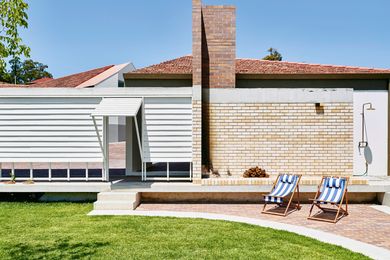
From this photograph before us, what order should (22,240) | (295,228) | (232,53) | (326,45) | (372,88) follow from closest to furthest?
1. (22,240)
2. (295,228)
3. (232,53)
4. (372,88)
5. (326,45)

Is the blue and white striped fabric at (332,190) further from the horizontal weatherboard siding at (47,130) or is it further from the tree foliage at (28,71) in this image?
the tree foliage at (28,71)

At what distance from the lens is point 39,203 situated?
14.2 m

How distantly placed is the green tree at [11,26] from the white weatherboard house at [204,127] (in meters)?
5.03

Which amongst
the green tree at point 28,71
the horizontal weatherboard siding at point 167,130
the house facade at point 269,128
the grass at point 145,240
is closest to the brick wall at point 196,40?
the house facade at point 269,128

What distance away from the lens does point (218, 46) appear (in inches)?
685

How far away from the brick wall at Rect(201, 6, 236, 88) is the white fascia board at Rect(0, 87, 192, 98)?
294 centimetres

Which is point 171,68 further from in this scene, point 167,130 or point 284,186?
point 284,186

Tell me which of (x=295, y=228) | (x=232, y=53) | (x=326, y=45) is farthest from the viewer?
(x=326, y=45)

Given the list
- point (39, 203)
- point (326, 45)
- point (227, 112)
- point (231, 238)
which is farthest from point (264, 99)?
point (326, 45)

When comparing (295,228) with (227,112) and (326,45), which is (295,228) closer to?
(227,112)

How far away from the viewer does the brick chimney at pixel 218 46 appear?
17.3m

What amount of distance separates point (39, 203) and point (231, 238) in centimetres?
864

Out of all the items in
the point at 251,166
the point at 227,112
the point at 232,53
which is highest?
the point at 232,53

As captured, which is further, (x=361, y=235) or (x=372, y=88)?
(x=372, y=88)
